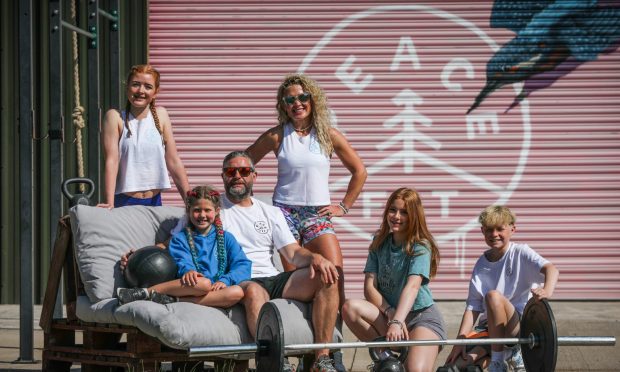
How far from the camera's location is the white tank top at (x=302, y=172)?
6.50 meters

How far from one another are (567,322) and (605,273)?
169cm

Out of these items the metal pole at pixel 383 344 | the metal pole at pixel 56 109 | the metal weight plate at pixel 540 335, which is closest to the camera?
the metal pole at pixel 383 344

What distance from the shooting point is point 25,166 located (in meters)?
7.18

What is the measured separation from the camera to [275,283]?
20.2 ft

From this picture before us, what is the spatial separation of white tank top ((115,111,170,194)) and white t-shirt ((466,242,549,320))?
7.03 feet

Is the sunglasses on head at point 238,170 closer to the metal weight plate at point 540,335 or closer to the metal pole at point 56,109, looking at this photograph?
the metal pole at point 56,109

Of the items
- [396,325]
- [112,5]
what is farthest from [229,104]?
[396,325]

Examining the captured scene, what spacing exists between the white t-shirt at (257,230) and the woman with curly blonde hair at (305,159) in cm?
15

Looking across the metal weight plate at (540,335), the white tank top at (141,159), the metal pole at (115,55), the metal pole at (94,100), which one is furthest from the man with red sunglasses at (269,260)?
the metal pole at (115,55)

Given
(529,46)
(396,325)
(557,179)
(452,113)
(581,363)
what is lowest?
(581,363)

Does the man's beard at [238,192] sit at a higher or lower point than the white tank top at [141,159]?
lower

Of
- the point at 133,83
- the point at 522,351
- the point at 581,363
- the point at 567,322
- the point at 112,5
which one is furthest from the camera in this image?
the point at 112,5

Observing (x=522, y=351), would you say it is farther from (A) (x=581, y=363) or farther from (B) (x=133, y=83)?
(B) (x=133, y=83)

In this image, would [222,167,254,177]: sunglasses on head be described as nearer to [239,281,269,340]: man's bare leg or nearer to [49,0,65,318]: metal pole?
[239,281,269,340]: man's bare leg
